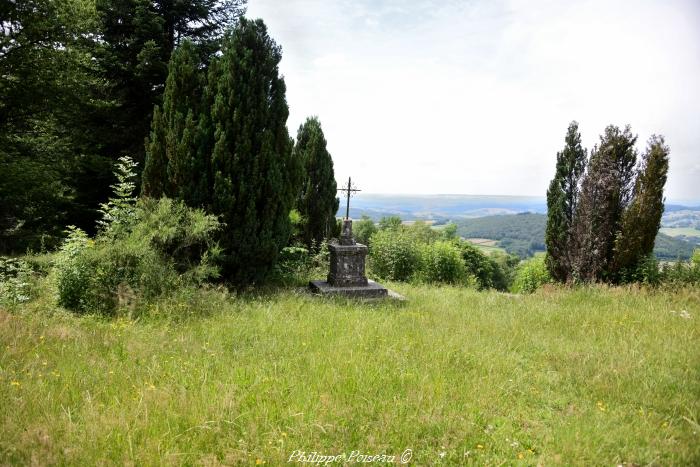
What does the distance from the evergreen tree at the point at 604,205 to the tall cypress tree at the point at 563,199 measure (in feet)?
4.12

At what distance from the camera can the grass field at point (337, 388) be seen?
280 centimetres

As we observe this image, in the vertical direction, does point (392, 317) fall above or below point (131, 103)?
below

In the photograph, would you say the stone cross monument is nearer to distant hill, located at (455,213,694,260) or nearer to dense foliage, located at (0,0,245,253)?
dense foliage, located at (0,0,245,253)

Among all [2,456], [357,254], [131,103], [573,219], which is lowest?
[2,456]

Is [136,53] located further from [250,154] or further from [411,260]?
[411,260]

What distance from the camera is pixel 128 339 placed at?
4.54 metres

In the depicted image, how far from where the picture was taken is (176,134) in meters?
7.25

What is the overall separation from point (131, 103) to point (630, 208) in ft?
52.7

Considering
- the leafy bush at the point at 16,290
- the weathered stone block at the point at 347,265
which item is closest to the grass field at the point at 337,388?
the leafy bush at the point at 16,290

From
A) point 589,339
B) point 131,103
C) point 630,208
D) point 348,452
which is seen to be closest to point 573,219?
point 630,208

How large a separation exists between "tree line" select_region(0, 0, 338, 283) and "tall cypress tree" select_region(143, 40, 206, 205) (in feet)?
0.08

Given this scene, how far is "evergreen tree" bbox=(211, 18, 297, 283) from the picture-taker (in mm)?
7262

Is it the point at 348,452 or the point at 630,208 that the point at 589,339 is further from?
the point at 630,208

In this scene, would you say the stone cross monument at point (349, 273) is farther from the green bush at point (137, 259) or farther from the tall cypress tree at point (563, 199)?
the tall cypress tree at point (563, 199)
